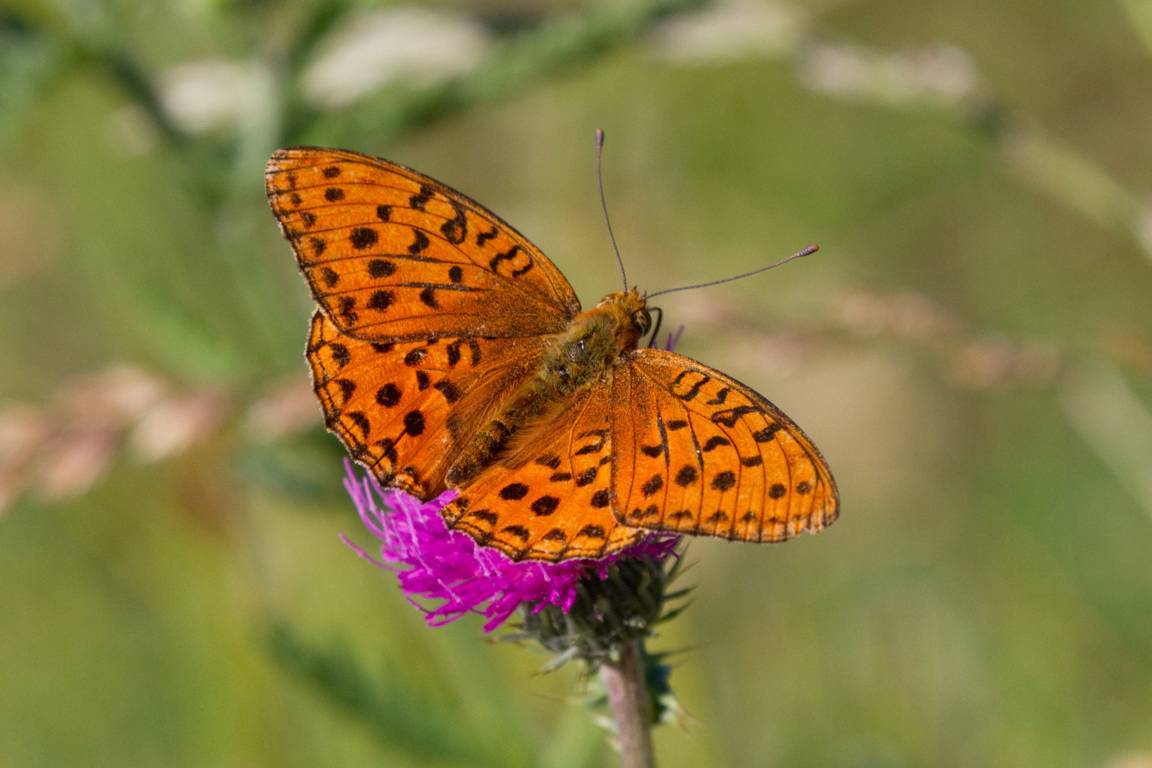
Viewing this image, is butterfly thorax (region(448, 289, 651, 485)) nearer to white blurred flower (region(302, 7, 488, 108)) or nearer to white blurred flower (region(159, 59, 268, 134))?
white blurred flower (region(302, 7, 488, 108))

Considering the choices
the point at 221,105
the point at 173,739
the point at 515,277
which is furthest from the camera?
the point at 173,739

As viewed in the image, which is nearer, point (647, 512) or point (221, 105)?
point (647, 512)

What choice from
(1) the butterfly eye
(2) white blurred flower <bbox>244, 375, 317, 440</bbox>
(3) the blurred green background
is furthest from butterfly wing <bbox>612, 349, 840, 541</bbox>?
(2) white blurred flower <bbox>244, 375, 317, 440</bbox>

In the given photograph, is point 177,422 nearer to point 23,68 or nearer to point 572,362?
point 23,68

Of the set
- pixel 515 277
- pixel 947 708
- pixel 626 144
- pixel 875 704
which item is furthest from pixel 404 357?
pixel 626 144

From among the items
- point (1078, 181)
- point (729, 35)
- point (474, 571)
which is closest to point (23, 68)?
point (474, 571)

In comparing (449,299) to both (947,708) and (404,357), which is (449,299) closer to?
(404,357)

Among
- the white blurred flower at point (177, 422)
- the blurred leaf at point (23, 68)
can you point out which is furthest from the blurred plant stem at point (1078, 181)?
the blurred leaf at point (23, 68)
